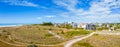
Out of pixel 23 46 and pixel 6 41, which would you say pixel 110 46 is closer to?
pixel 23 46

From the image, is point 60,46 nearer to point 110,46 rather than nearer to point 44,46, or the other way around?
point 44,46

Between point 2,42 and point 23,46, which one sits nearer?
point 23,46

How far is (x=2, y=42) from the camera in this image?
5369cm

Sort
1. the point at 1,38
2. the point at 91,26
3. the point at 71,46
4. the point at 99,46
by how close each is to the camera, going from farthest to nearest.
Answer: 1. the point at 91,26
2. the point at 1,38
3. the point at 99,46
4. the point at 71,46

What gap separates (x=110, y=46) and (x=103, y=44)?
2.45m

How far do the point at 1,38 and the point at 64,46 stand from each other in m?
22.7

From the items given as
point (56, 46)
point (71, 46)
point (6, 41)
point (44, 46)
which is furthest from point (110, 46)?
point (6, 41)

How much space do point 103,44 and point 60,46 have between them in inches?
581

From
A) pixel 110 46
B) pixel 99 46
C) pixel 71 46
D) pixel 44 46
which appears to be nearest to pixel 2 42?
pixel 44 46

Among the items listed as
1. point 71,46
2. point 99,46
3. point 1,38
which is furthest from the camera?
point 1,38

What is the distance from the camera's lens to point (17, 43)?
5397 centimetres

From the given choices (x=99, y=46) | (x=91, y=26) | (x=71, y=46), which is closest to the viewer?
(x=71, y=46)

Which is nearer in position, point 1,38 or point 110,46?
point 110,46

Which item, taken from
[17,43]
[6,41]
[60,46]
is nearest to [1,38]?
[6,41]
